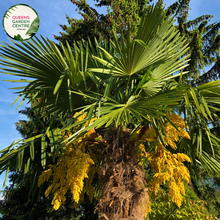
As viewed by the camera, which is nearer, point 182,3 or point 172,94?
point 172,94

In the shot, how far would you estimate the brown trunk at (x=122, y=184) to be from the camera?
2.59 m

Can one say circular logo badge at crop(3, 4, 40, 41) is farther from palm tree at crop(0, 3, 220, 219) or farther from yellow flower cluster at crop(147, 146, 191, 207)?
yellow flower cluster at crop(147, 146, 191, 207)

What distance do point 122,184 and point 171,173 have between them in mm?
725

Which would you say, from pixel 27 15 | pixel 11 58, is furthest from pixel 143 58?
pixel 27 15

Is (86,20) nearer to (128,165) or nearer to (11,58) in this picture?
(11,58)

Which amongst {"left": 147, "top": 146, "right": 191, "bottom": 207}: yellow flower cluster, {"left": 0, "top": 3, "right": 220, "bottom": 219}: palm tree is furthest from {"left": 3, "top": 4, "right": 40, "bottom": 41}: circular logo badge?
{"left": 147, "top": 146, "right": 191, "bottom": 207}: yellow flower cluster

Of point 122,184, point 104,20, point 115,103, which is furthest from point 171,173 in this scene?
point 104,20

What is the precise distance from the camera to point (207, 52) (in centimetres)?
916

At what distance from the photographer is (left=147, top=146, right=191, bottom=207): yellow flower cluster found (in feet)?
8.80

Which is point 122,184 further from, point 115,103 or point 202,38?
point 202,38

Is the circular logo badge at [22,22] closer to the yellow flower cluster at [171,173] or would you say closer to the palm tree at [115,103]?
the palm tree at [115,103]

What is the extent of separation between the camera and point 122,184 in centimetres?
271

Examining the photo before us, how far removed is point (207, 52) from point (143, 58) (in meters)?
7.95

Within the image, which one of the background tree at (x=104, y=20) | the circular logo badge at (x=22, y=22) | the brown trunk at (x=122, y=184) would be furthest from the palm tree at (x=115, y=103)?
the background tree at (x=104, y=20)
